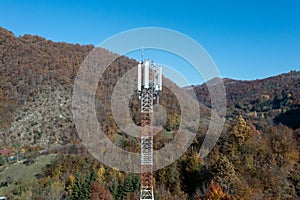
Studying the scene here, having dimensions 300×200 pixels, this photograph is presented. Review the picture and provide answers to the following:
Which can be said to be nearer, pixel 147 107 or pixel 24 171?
pixel 147 107

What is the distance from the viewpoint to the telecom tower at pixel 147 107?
35.4ft

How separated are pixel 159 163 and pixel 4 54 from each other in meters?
49.4

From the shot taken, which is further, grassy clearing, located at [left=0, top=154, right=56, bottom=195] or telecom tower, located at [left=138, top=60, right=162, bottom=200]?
grassy clearing, located at [left=0, top=154, right=56, bottom=195]

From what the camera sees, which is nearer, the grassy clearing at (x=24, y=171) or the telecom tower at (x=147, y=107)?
the telecom tower at (x=147, y=107)

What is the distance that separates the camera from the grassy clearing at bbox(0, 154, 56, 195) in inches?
1386

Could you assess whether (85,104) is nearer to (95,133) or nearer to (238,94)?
(95,133)

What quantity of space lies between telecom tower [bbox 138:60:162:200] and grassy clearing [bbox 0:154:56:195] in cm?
2603

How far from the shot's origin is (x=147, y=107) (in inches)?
434

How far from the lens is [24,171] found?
37.9 metres

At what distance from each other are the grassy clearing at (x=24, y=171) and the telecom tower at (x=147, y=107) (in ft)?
85.4

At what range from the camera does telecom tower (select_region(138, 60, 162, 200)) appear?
1080 cm

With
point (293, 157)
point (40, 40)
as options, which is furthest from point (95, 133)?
point (40, 40)

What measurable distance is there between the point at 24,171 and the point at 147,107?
3111 centimetres

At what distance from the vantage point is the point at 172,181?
29.1 metres
